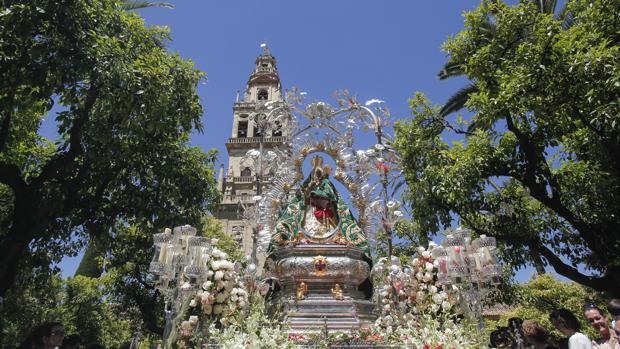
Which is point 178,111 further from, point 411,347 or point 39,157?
point 411,347

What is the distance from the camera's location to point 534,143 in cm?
1112

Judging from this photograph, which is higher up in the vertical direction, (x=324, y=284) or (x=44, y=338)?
(x=324, y=284)

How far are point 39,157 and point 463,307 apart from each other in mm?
13273

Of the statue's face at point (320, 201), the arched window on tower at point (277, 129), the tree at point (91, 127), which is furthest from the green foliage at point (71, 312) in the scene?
the statue's face at point (320, 201)

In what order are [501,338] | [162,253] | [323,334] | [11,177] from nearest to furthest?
[501,338], [323,334], [162,253], [11,177]

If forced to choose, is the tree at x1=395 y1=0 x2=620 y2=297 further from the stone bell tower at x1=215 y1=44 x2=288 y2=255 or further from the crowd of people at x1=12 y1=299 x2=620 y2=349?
the stone bell tower at x1=215 y1=44 x2=288 y2=255

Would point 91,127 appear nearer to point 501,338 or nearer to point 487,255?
point 487,255

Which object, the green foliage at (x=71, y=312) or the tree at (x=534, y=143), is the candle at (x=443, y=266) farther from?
the green foliage at (x=71, y=312)

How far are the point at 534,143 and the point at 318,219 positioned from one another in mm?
5653

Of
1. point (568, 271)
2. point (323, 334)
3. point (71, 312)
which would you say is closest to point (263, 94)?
point (71, 312)

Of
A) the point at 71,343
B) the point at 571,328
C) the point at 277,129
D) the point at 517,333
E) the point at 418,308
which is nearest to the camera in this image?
the point at 571,328

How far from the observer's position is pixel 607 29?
954 cm

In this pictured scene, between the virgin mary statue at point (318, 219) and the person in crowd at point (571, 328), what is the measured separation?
570cm

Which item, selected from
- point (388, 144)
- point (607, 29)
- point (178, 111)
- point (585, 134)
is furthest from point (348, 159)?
point (607, 29)
